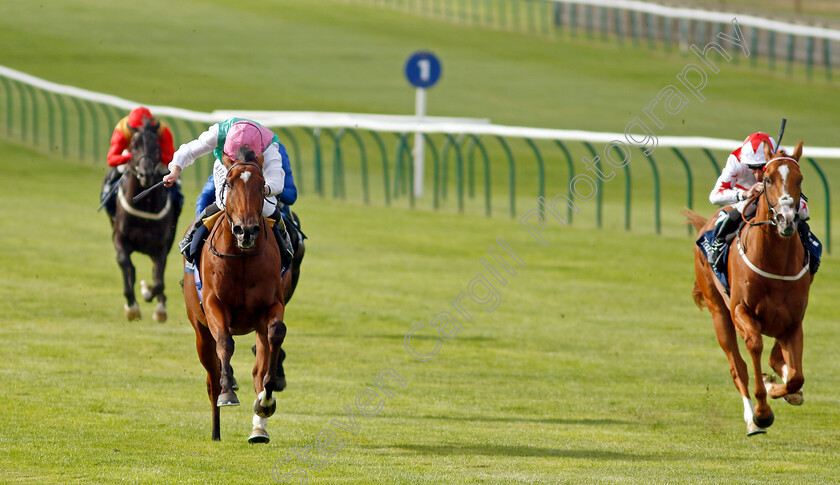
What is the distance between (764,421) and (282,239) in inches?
116

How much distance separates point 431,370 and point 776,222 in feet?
12.0

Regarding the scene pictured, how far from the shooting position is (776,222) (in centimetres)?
747

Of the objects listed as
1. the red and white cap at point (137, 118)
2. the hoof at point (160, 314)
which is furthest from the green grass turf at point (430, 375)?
Answer: the red and white cap at point (137, 118)

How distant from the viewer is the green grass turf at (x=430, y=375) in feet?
24.0

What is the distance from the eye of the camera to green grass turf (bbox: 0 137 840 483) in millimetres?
7316

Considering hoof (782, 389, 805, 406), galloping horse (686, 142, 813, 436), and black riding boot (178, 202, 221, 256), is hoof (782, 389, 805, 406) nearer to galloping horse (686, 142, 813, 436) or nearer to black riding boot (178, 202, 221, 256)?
galloping horse (686, 142, 813, 436)

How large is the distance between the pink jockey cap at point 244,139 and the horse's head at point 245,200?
48 cm

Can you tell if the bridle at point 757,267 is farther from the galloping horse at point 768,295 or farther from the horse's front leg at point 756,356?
the horse's front leg at point 756,356

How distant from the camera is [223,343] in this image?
283 inches

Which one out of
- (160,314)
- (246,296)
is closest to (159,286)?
(160,314)

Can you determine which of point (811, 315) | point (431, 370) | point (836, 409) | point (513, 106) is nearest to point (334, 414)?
point (431, 370)

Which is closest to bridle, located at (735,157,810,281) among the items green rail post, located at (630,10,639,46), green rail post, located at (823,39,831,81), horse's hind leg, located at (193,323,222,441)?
horse's hind leg, located at (193,323,222,441)

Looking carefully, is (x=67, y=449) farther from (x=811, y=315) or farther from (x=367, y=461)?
(x=811, y=315)

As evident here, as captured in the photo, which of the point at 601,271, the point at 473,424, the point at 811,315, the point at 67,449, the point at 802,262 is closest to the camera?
the point at 67,449
